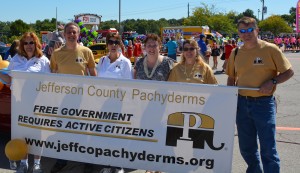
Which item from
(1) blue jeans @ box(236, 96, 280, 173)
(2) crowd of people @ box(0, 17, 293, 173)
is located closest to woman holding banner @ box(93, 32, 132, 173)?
(2) crowd of people @ box(0, 17, 293, 173)

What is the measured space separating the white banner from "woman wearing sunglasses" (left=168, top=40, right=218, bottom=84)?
1.23ft

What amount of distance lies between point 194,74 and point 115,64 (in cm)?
103

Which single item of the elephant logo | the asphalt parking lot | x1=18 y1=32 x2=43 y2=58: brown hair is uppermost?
x1=18 y1=32 x2=43 y2=58: brown hair

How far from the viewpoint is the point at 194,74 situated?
416 cm

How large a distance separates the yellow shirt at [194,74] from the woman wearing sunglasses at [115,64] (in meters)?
0.69

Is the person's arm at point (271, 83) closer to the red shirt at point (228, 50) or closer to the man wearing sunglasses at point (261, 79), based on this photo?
the man wearing sunglasses at point (261, 79)

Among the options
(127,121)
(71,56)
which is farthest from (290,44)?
(127,121)

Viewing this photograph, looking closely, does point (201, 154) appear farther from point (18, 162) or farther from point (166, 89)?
point (18, 162)

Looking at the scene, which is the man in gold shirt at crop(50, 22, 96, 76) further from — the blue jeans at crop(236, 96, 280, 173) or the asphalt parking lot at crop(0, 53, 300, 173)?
the blue jeans at crop(236, 96, 280, 173)

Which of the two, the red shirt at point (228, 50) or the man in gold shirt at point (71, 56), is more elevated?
the red shirt at point (228, 50)

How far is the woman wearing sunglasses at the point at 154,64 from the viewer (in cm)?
435

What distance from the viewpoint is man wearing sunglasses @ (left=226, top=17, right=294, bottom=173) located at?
3.62 metres

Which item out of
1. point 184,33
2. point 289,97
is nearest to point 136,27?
point 184,33

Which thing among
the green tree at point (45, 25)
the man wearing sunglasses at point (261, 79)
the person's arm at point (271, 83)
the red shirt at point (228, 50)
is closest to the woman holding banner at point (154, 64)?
the man wearing sunglasses at point (261, 79)
